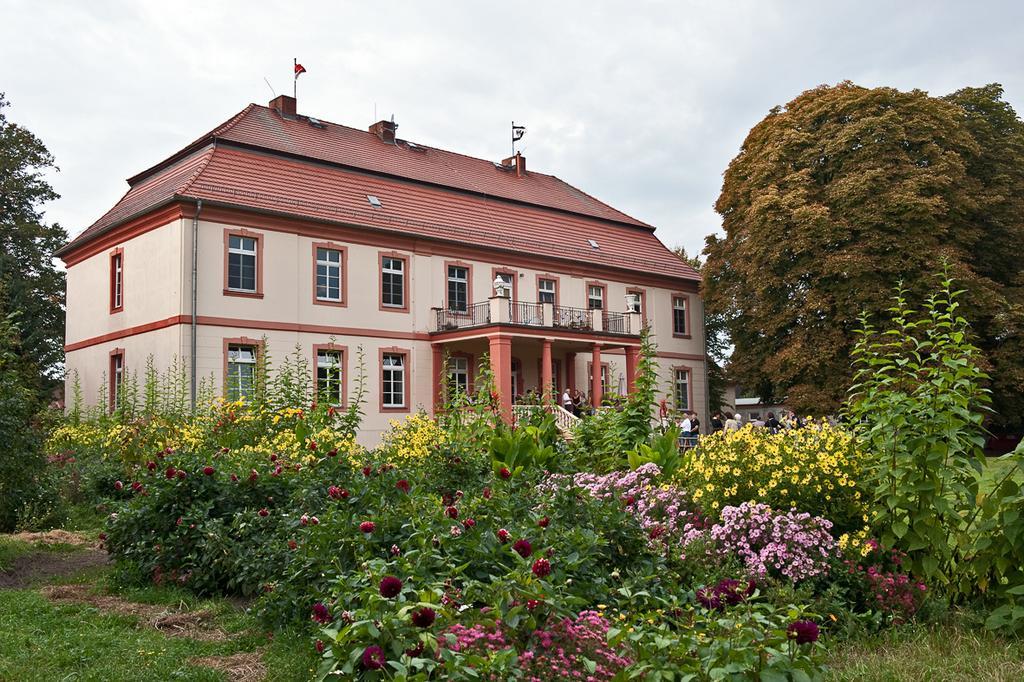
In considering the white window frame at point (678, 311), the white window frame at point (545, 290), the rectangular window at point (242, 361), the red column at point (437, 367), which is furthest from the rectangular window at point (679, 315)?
the rectangular window at point (242, 361)

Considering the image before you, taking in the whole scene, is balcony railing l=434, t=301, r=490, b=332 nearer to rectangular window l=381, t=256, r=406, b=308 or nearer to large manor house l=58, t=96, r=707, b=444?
large manor house l=58, t=96, r=707, b=444

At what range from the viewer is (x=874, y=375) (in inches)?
241

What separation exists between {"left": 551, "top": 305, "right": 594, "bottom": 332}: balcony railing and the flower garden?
18.9 m

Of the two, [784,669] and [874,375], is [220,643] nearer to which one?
[784,669]

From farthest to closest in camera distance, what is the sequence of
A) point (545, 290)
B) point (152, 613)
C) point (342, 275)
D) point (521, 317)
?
1. point (545, 290)
2. point (521, 317)
3. point (342, 275)
4. point (152, 613)

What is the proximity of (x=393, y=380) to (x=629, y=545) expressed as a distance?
20.4 m

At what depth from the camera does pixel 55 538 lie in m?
9.05

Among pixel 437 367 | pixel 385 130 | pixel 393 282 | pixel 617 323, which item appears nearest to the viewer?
pixel 393 282

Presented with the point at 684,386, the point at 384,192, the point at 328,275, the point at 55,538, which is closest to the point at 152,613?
the point at 55,538

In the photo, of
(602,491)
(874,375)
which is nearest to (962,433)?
(874,375)

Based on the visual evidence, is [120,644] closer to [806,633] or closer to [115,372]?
Answer: [806,633]

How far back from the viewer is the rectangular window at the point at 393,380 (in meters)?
25.0

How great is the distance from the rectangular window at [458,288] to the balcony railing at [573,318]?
113 inches

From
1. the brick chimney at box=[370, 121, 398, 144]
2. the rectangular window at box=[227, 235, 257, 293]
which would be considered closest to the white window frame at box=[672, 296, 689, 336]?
the brick chimney at box=[370, 121, 398, 144]
